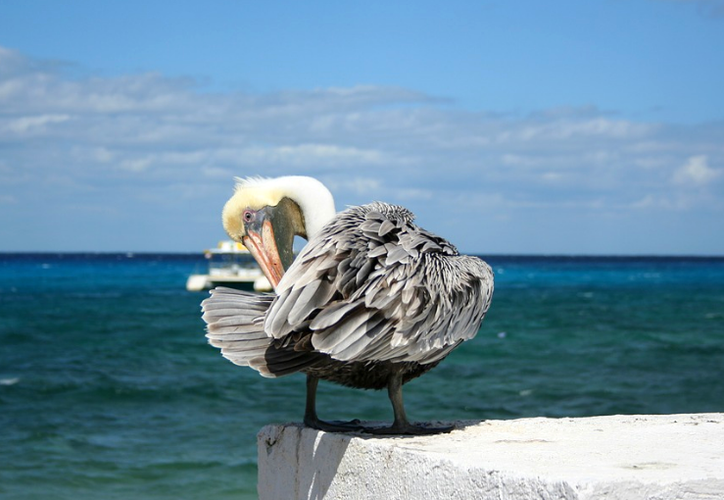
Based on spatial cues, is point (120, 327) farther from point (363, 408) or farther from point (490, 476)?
point (490, 476)

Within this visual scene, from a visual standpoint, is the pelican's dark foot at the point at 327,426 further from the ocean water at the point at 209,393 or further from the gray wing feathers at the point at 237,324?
the ocean water at the point at 209,393

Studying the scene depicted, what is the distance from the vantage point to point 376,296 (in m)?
3.51

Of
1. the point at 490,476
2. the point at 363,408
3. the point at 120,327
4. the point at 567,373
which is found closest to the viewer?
the point at 490,476

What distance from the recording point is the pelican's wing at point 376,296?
346cm

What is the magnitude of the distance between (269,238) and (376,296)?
1400 millimetres

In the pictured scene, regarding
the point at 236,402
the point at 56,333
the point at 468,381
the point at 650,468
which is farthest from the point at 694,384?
the point at 56,333

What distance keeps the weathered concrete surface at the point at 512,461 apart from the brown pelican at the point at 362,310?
270mm

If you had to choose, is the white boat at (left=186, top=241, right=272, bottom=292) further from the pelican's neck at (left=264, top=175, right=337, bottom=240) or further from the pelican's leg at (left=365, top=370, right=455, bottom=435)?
the pelican's leg at (left=365, top=370, right=455, bottom=435)

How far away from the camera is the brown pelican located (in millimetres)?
3480

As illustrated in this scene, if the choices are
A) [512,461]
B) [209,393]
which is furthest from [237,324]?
[209,393]

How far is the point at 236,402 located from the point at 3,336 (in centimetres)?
1321

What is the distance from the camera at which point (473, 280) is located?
3.95 meters

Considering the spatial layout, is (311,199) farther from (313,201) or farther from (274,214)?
(274,214)

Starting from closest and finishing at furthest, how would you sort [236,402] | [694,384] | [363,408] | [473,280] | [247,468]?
[473,280] < [247,468] < [363,408] < [236,402] < [694,384]
